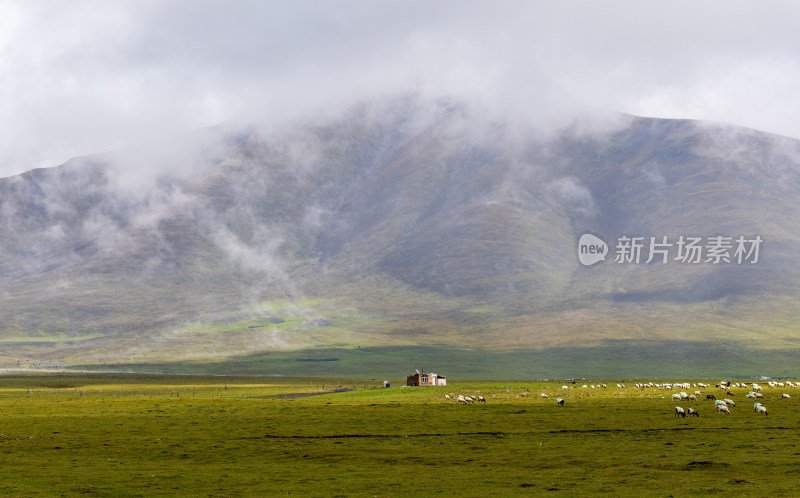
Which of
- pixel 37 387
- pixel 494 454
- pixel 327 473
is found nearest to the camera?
pixel 327 473

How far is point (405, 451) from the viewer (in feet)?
176

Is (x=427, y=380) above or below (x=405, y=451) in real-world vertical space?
below

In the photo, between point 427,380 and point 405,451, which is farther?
point 427,380

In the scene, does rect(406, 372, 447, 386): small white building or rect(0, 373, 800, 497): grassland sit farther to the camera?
rect(406, 372, 447, 386): small white building

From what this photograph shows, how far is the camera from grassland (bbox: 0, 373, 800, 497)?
129 ft

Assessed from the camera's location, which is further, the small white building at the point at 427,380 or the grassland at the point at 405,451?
the small white building at the point at 427,380

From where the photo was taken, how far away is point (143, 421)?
7694 cm

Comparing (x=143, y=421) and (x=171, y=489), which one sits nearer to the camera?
(x=171, y=489)

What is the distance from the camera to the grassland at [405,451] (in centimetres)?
3922

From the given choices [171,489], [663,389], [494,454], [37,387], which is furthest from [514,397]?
[37,387]

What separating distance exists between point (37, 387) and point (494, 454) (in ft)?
473

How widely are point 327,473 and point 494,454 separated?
473 inches

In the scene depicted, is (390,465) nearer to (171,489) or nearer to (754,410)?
(171,489)

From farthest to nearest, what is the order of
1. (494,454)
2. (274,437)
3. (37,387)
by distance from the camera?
(37,387) < (274,437) < (494,454)
